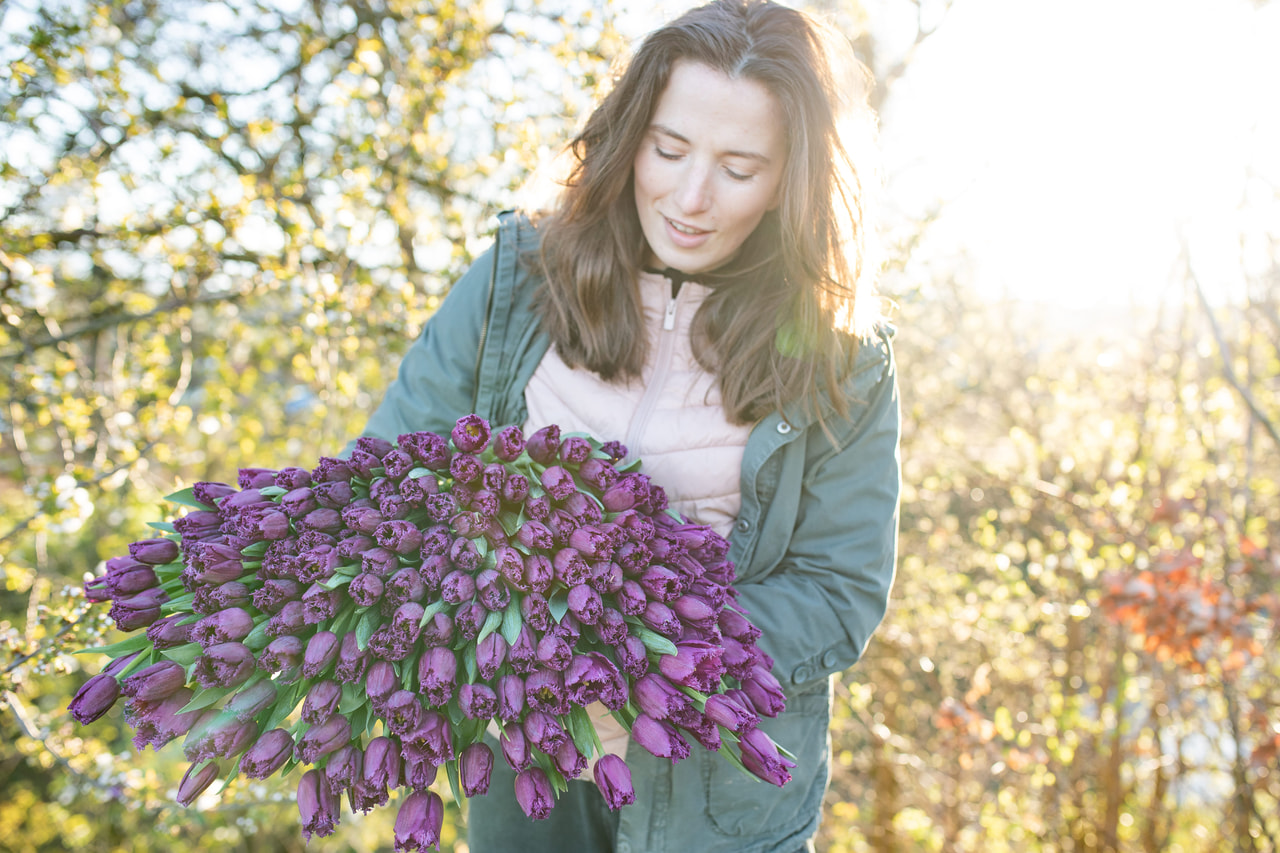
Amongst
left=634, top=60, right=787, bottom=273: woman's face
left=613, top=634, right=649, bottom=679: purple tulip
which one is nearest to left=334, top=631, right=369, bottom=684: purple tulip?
left=613, top=634, right=649, bottom=679: purple tulip

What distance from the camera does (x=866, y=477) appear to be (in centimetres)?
152

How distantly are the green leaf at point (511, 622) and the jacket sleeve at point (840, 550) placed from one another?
0.56 meters

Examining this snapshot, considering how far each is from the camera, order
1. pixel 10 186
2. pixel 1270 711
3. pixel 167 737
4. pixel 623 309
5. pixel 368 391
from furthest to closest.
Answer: pixel 368 391
pixel 1270 711
pixel 10 186
pixel 623 309
pixel 167 737

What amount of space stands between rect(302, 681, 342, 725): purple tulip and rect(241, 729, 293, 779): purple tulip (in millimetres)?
35

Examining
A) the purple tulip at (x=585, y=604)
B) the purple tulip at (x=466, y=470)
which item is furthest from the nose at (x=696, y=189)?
the purple tulip at (x=585, y=604)

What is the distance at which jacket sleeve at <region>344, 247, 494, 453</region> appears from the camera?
164 cm

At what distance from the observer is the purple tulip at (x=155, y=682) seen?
3.02 ft

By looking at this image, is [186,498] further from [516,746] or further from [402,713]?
[516,746]

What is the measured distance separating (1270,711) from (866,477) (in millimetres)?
2532

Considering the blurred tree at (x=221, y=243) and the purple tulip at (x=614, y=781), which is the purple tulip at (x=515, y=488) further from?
the blurred tree at (x=221, y=243)

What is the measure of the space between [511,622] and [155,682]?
1.39 ft

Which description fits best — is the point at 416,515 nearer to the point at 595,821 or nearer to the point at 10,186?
the point at 595,821

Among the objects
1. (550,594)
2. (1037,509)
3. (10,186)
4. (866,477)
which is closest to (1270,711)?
(1037,509)

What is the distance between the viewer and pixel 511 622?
3.26 feet
